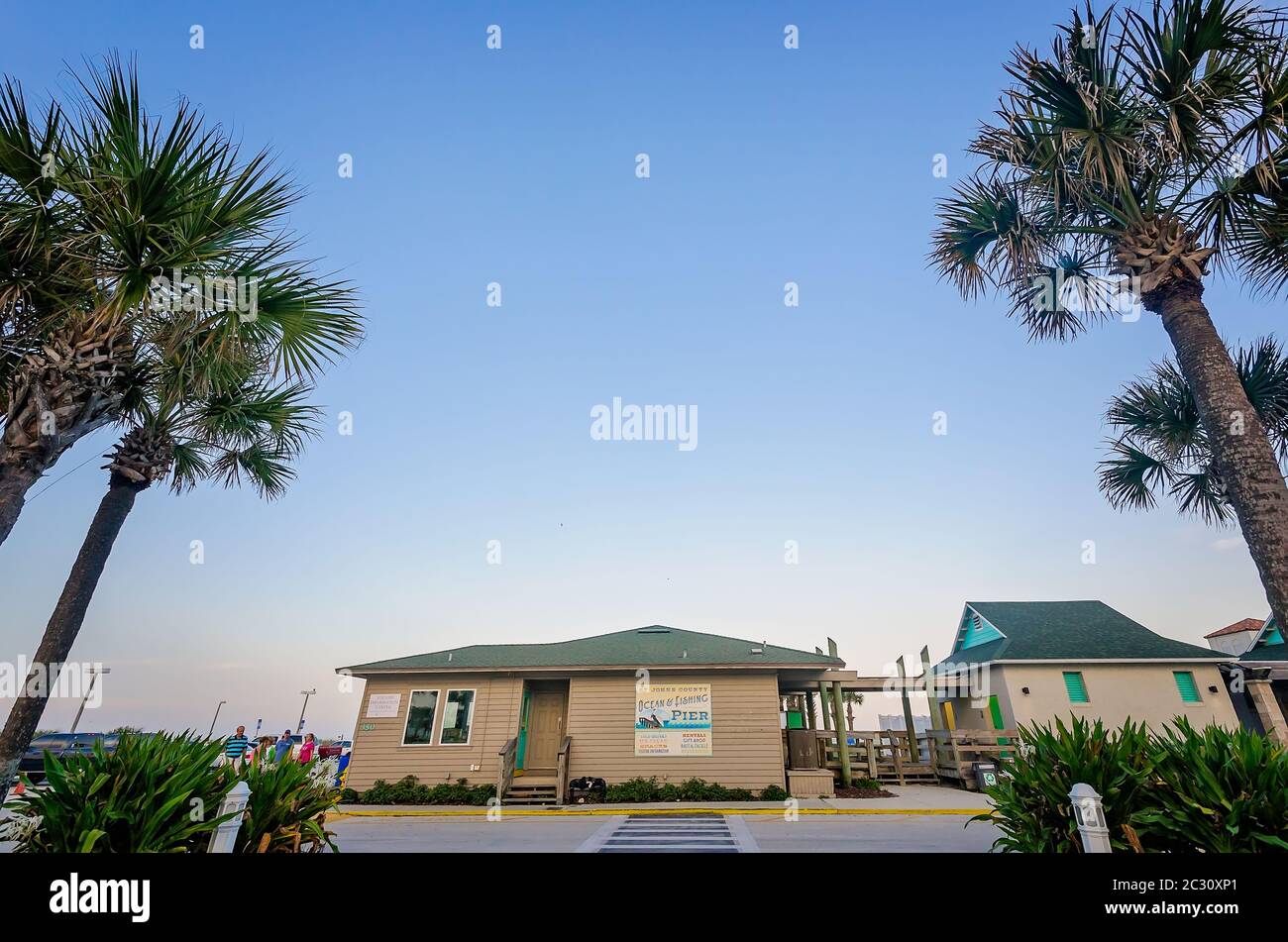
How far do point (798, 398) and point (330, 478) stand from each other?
496 inches

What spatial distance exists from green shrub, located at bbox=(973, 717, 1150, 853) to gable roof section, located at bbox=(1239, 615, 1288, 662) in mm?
18836

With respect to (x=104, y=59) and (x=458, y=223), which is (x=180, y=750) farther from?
(x=458, y=223)

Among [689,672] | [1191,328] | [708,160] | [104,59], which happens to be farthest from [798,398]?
[104,59]

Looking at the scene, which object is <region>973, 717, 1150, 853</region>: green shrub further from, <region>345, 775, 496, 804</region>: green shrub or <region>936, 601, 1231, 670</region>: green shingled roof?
<region>936, 601, 1231, 670</region>: green shingled roof

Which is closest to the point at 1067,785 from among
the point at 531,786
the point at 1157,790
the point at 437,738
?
the point at 1157,790

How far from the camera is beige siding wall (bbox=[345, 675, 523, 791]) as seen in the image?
1235 centimetres

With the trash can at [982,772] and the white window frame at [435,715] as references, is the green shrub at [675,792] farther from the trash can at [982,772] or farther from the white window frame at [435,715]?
the trash can at [982,772]

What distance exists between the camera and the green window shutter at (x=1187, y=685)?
47.3 feet

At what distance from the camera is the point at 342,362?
650 cm

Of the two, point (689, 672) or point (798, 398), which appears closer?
point (689, 672)

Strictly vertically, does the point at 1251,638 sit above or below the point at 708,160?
below

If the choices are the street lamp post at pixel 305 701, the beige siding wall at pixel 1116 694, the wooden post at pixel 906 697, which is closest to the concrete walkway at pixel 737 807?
the wooden post at pixel 906 697

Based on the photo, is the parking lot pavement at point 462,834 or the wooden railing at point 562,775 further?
the wooden railing at point 562,775

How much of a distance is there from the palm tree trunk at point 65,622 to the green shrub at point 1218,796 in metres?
9.94
